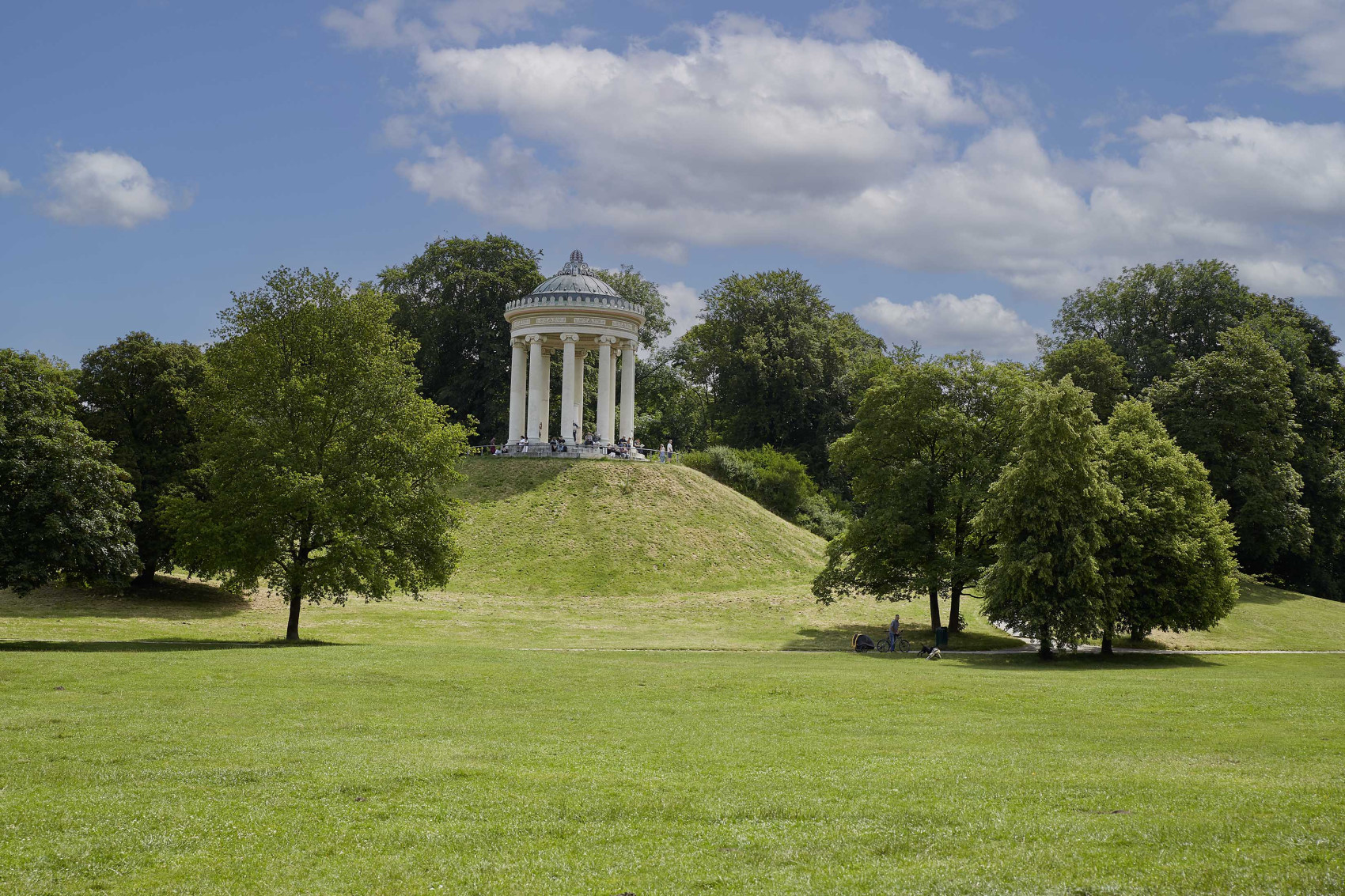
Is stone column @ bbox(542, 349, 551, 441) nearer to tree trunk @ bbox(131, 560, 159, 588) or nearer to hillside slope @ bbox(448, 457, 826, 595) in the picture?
hillside slope @ bbox(448, 457, 826, 595)

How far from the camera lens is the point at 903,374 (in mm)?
44219

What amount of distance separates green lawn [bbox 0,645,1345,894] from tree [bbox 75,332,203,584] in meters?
20.0

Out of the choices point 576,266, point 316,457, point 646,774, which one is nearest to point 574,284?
point 576,266

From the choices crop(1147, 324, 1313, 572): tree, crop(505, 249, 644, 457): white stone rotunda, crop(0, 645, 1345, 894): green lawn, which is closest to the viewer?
crop(0, 645, 1345, 894): green lawn

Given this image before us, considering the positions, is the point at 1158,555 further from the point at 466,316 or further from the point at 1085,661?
the point at 466,316

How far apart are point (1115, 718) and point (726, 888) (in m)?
12.5

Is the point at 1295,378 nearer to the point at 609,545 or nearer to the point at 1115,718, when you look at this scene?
the point at 609,545

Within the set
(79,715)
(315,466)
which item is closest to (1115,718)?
(79,715)

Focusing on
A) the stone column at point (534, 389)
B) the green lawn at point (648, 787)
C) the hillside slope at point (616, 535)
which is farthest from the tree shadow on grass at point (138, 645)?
the stone column at point (534, 389)

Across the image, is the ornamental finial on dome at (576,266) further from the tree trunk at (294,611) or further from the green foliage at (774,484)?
the tree trunk at (294,611)

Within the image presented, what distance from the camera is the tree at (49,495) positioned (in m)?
30.5

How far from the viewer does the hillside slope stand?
5281 centimetres

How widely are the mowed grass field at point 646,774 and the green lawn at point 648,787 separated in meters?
0.05

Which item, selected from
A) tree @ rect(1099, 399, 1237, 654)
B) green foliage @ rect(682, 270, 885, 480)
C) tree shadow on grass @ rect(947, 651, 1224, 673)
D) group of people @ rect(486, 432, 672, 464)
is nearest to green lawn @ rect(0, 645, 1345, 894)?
tree shadow on grass @ rect(947, 651, 1224, 673)
